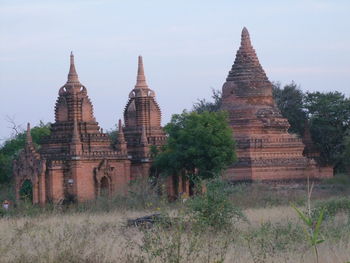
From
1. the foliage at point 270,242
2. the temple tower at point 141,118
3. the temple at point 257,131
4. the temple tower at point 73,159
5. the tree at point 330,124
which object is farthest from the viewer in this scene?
the tree at point 330,124

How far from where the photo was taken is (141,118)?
38.2m

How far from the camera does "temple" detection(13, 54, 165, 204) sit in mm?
33000

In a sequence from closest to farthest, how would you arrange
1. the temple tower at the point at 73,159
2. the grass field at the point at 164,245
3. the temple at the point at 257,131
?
the grass field at the point at 164,245, the temple tower at the point at 73,159, the temple at the point at 257,131

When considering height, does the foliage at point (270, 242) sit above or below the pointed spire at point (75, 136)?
below

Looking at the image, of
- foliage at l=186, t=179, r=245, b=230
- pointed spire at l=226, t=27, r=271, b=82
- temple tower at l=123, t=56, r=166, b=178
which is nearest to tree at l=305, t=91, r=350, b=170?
pointed spire at l=226, t=27, r=271, b=82

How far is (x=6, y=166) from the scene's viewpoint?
4003cm

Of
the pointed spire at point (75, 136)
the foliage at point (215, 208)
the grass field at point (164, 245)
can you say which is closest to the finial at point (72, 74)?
the pointed spire at point (75, 136)

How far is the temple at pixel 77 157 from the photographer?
3300 centimetres

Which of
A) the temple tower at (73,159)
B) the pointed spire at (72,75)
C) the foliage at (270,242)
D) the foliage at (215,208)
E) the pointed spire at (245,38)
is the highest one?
the pointed spire at (245,38)

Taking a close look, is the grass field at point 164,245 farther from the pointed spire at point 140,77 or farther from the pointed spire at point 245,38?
the pointed spire at point 140,77

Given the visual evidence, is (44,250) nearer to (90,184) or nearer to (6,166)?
(90,184)

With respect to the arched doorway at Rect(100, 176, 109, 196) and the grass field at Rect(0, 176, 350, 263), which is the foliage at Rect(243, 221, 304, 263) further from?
the arched doorway at Rect(100, 176, 109, 196)

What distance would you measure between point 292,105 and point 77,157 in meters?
16.8

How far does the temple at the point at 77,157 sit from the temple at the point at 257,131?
11.4 feet
